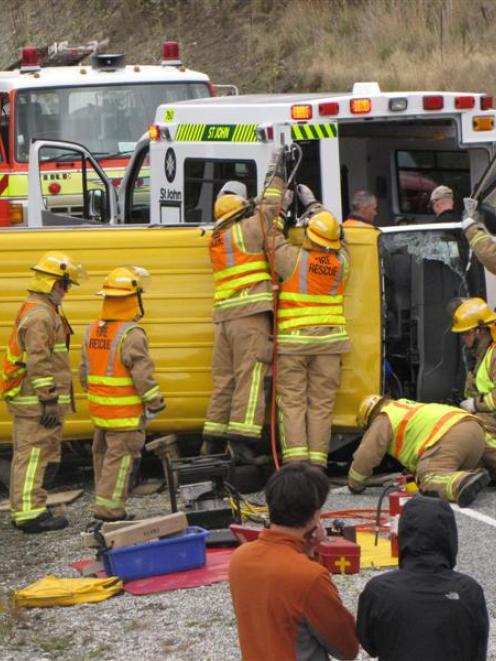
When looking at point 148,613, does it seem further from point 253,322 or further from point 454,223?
point 454,223

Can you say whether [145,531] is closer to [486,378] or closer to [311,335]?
[311,335]

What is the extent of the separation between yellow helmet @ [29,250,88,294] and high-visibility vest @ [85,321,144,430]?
411 mm

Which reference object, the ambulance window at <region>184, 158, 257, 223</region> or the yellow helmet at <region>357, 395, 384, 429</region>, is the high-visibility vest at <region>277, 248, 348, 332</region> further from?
the ambulance window at <region>184, 158, 257, 223</region>

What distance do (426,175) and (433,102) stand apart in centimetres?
145

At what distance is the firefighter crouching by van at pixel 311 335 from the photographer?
9.22 m

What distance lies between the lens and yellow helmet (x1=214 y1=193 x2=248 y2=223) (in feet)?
30.8

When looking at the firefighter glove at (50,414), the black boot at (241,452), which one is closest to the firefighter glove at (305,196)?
the black boot at (241,452)

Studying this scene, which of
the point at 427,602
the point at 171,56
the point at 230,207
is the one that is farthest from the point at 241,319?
the point at 171,56

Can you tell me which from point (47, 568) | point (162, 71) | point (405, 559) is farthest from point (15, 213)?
point (405, 559)

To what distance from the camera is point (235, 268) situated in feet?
30.5

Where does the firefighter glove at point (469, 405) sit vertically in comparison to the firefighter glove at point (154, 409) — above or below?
below

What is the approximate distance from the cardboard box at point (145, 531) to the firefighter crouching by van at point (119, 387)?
127cm

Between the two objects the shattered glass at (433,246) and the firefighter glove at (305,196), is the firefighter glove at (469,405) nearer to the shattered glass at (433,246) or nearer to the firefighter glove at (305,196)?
the shattered glass at (433,246)

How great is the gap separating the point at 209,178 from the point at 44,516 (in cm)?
321
